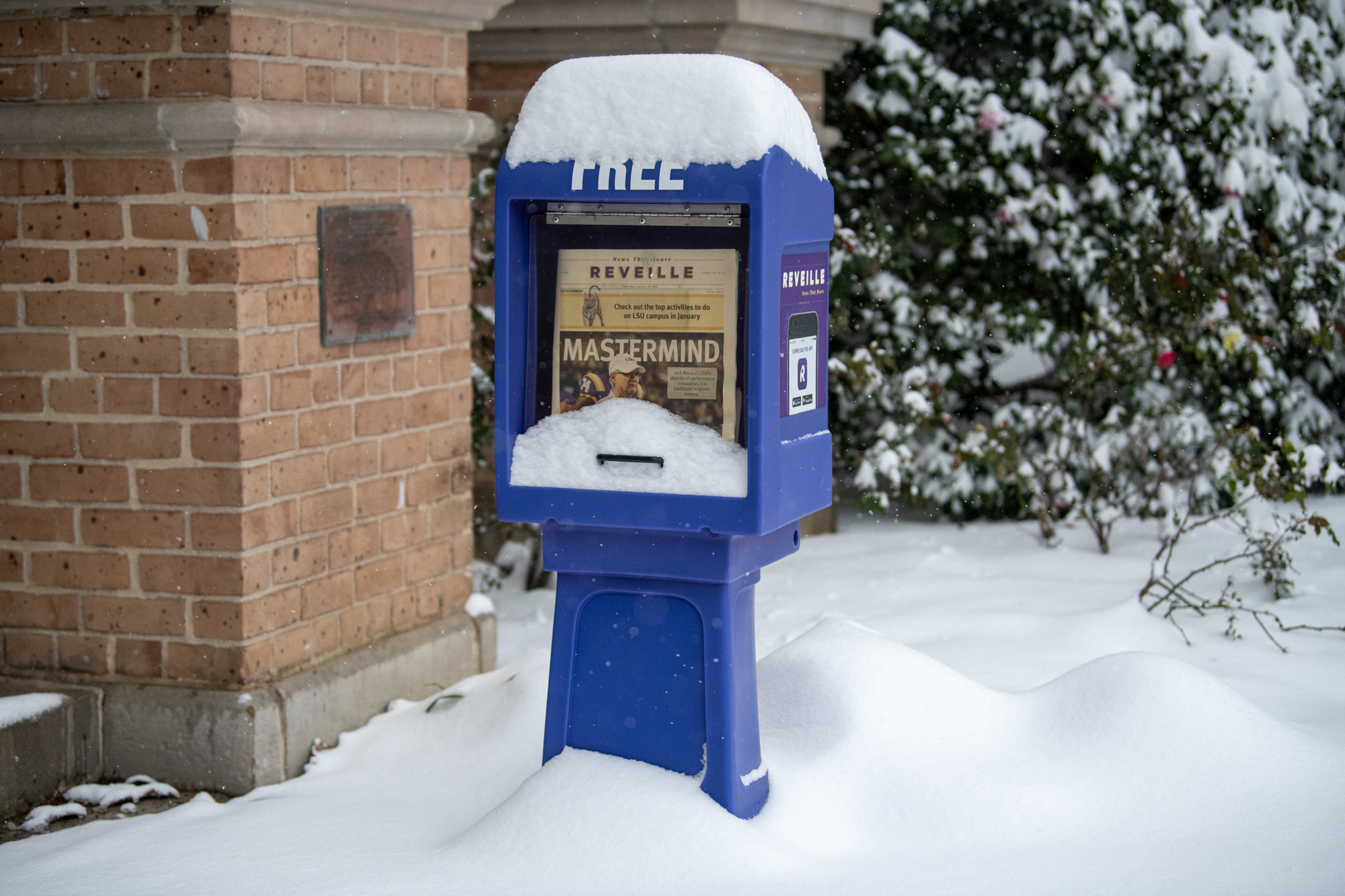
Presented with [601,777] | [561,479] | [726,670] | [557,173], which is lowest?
[601,777]

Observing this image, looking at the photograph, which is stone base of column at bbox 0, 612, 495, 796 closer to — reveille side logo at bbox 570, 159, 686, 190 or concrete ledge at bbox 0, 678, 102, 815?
concrete ledge at bbox 0, 678, 102, 815

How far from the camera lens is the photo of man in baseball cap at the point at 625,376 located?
2.87 metres

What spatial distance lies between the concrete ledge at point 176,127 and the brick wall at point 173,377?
44 mm

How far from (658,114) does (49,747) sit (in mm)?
2259

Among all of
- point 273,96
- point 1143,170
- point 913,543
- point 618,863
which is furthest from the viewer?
point 1143,170

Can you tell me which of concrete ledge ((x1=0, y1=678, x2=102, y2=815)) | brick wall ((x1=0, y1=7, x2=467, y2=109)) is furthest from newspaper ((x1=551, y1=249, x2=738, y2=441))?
concrete ledge ((x1=0, y1=678, x2=102, y2=815))

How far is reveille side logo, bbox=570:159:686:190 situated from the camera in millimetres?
2768

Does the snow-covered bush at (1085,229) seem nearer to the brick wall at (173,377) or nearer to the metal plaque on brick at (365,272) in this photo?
the metal plaque on brick at (365,272)

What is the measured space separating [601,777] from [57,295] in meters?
1.92

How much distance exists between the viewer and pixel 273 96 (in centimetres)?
360

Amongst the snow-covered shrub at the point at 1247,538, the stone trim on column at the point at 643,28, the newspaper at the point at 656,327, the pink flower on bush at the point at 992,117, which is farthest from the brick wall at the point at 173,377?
the pink flower on bush at the point at 992,117

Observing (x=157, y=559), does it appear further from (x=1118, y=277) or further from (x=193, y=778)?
(x=1118, y=277)

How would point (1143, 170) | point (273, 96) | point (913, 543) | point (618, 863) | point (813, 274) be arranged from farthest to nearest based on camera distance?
point (1143, 170), point (913, 543), point (273, 96), point (813, 274), point (618, 863)

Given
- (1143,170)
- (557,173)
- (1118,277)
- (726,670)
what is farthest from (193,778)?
(1143,170)
